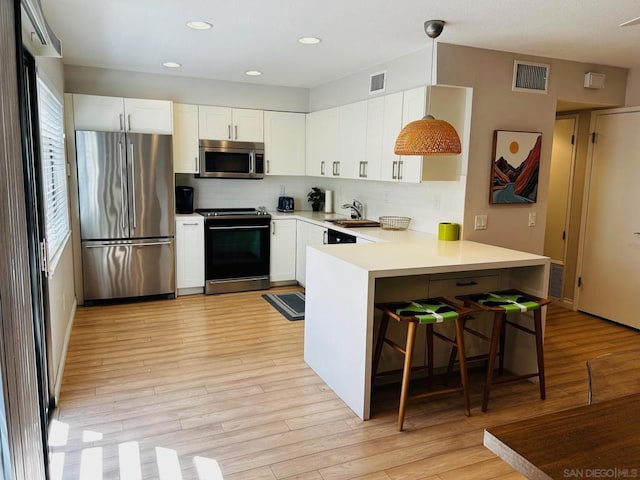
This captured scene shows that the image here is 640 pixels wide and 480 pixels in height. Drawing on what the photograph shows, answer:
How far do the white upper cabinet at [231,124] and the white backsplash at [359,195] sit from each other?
0.60 m

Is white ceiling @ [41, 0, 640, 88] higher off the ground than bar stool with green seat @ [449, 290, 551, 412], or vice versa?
white ceiling @ [41, 0, 640, 88]

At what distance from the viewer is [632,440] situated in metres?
1.25

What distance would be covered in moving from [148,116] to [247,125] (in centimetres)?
117

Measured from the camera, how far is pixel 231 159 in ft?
18.6

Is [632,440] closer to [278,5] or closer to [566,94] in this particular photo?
[278,5]

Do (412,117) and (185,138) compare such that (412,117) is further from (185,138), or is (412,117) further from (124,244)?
(124,244)

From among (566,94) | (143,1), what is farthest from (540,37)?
(143,1)

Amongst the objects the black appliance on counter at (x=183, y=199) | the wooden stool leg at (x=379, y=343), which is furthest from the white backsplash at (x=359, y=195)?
the wooden stool leg at (x=379, y=343)

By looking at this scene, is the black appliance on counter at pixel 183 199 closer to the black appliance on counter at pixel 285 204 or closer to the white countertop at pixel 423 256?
the black appliance on counter at pixel 285 204

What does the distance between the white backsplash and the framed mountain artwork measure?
1.10 ft

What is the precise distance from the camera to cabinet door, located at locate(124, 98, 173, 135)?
16.2 feet

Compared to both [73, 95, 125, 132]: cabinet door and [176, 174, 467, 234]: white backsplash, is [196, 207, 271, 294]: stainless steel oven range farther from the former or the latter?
[73, 95, 125, 132]: cabinet door

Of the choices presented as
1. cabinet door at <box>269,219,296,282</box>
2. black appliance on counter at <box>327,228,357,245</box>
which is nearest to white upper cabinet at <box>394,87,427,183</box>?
black appliance on counter at <box>327,228,357,245</box>

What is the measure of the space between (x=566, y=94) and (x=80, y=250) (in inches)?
191
